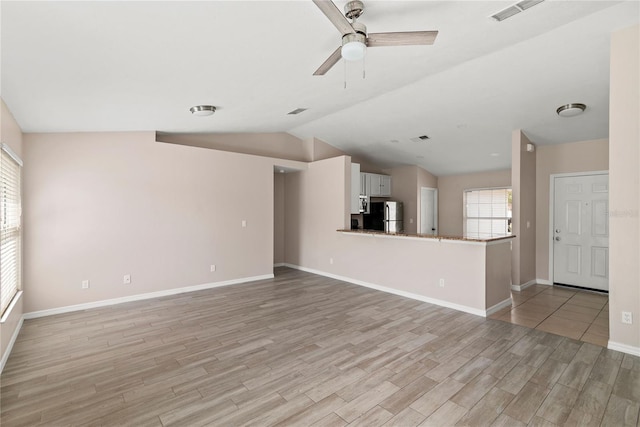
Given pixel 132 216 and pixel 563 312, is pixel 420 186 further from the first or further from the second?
pixel 132 216

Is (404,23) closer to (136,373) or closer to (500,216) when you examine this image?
(136,373)

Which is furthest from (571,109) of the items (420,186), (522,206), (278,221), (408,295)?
(278,221)

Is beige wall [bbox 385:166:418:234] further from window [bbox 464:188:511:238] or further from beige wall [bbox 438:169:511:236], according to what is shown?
window [bbox 464:188:511:238]

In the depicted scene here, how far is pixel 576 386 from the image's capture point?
2418 mm

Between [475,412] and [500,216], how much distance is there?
6132 millimetres

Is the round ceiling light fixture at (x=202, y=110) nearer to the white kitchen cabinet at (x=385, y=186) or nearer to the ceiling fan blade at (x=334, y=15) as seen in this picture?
the ceiling fan blade at (x=334, y=15)

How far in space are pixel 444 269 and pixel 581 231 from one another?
2.92m

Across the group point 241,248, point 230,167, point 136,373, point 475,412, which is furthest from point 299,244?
point 475,412

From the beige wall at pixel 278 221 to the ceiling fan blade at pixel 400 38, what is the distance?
5440mm

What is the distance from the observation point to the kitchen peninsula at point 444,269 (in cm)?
405

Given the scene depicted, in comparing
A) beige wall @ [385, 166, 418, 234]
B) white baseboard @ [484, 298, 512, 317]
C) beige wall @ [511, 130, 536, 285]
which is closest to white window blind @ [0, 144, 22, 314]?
white baseboard @ [484, 298, 512, 317]

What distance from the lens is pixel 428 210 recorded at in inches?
322

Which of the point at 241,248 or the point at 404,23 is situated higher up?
the point at 404,23

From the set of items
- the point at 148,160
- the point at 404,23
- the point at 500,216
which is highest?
the point at 404,23
